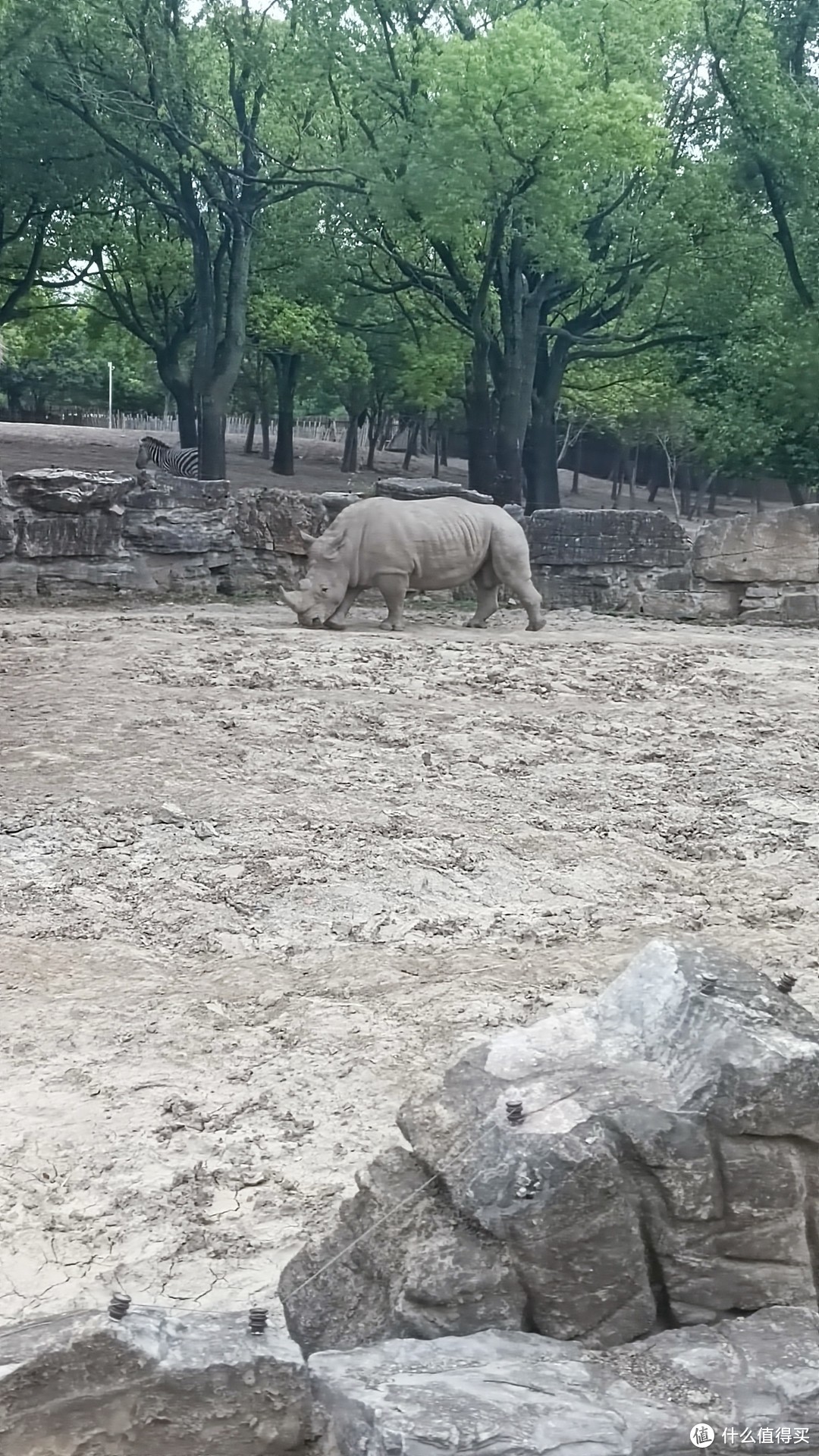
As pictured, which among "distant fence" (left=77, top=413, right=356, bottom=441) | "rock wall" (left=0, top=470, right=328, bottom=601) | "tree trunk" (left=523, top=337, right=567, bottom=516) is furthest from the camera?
"distant fence" (left=77, top=413, right=356, bottom=441)

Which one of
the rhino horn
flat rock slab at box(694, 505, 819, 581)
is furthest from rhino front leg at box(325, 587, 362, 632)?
flat rock slab at box(694, 505, 819, 581)

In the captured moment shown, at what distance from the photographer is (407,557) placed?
12203mm

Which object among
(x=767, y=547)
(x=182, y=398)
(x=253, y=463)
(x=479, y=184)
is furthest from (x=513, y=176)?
(x=253, y=463)

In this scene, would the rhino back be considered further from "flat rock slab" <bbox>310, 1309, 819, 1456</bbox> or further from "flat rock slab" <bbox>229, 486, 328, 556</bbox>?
"flat rock slab" <bbox>310, 1309, 819, 1456</bbox>

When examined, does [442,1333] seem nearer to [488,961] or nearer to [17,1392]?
[17,1392]

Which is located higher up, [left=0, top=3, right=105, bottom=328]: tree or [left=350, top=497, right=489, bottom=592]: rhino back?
[left=0, top=3, right=105, bottom=328]: tree

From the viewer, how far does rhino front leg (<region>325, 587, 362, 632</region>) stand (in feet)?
39.5

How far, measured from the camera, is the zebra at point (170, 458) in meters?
27.0

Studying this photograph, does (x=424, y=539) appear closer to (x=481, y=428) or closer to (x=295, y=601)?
(x=295, y=601)

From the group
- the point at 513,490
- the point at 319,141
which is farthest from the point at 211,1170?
the point at 319,141

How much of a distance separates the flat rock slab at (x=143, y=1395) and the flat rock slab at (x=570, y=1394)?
0.28ft

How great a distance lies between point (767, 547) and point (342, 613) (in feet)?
16.5

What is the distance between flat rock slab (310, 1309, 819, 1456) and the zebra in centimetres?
2524

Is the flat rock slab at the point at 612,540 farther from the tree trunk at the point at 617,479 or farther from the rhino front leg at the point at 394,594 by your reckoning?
the tree trunk at the point at 617,479
